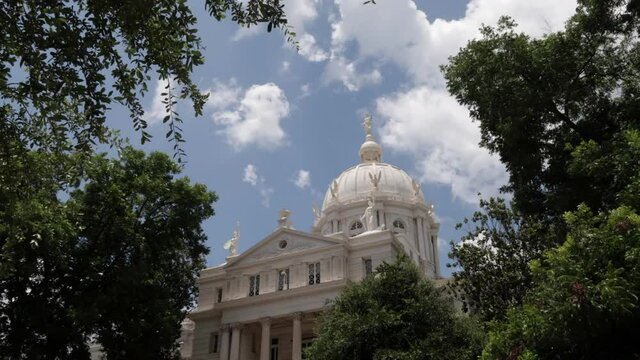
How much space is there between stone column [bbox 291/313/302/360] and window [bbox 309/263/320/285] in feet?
7.43

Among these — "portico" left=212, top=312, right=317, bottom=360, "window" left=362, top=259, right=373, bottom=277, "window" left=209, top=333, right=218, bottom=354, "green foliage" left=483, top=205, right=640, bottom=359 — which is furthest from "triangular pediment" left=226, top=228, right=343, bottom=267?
"green foliage" left=483, top=205, right=640, bottom=359

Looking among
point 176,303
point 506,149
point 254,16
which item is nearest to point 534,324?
point 506,149

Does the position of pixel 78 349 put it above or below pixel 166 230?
below

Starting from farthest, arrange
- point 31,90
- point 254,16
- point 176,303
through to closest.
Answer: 1. point 176,303
2. point 254,16
3. point 31,90

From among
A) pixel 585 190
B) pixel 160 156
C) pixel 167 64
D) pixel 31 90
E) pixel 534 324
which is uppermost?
pixel 160 156

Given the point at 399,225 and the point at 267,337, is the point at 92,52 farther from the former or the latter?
the point at 399,225

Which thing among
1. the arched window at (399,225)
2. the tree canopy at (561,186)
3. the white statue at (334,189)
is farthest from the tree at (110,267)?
the arched window at (399,225)

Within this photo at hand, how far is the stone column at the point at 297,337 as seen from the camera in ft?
111

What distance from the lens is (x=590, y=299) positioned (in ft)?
40.8

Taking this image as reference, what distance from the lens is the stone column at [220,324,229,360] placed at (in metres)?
36.3

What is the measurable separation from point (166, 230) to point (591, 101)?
20770 millimetres

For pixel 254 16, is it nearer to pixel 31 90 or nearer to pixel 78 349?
pixel 31 90

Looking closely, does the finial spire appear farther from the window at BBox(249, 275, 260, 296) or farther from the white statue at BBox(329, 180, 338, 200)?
the window at BBox(249, 275, 260, 296)

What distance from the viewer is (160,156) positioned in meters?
30.9
